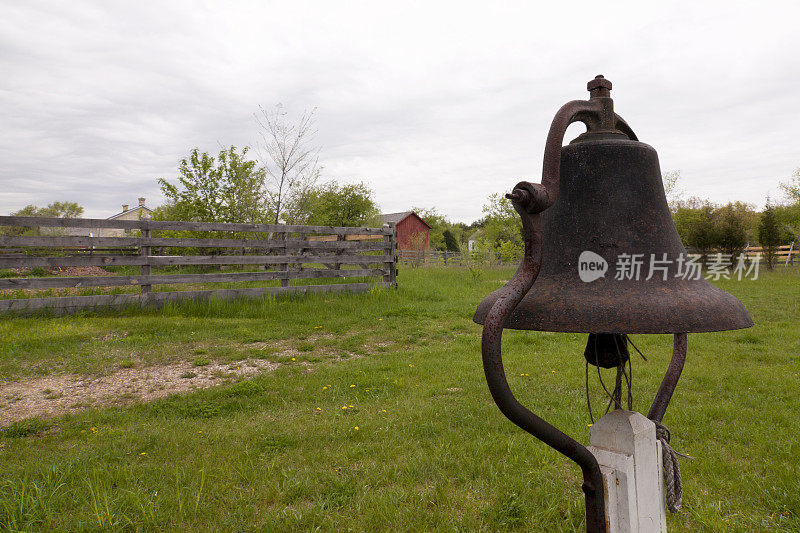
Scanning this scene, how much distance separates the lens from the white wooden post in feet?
4.31

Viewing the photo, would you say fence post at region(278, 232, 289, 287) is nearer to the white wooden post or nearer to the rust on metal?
the rust on metal

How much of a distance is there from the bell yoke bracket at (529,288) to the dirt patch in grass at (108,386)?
4.24 metres

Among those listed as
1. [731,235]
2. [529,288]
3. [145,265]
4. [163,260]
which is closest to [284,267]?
[163,260]

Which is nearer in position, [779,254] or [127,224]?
[127,224]

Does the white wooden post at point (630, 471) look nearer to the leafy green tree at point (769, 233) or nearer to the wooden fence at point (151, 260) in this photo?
the wooden fence at point (151, 260)

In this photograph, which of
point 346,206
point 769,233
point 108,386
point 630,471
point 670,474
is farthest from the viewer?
point 346,206

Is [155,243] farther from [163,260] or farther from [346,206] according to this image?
[346,206]

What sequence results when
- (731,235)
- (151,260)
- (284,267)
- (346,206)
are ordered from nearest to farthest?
1. (151,260)
2. (284,267)
3. (731,235)
4. (346,206)

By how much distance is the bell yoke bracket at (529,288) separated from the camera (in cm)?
106

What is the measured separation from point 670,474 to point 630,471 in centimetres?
31

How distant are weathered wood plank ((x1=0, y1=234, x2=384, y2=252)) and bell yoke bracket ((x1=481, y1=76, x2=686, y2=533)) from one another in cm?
788

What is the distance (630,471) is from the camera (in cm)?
133

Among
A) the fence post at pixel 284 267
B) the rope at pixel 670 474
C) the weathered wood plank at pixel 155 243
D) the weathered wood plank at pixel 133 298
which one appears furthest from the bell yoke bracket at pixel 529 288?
the fence post at pixel 284 267

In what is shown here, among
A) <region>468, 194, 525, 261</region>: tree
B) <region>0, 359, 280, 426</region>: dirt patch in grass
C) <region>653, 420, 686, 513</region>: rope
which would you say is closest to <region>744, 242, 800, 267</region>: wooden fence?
<region>468, 194, 525, 261</region>: tree
